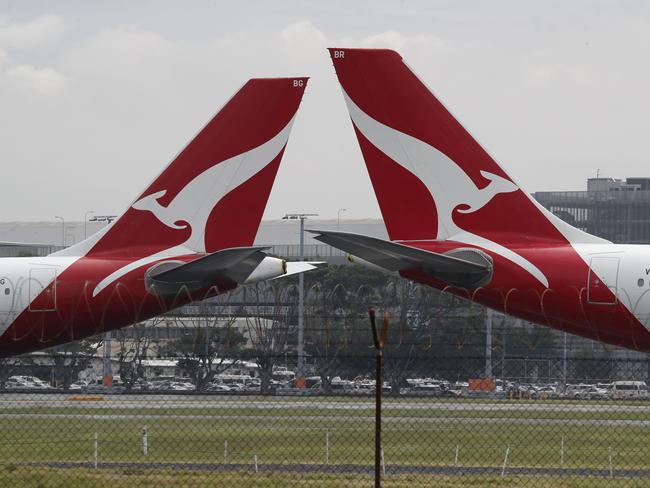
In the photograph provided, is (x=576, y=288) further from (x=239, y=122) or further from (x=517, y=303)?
(x=239, y=122)

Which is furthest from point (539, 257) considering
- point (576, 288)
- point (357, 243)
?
point (357, 243)

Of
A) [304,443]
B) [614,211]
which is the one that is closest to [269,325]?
[304,443]

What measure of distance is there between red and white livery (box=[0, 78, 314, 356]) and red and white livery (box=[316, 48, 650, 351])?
3.22 m

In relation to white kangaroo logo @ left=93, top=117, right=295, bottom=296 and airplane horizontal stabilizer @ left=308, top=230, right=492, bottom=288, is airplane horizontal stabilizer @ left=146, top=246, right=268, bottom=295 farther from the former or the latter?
airplane horizontal stabilizer @ left=308, top=230, right=492, bottom=288

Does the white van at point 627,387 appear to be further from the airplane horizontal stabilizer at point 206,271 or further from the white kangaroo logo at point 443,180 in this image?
the airplane horizontal stabilizer at point 206,271

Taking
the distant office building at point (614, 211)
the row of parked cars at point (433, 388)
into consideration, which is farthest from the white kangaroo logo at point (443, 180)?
the distant office building at point (614, 211)

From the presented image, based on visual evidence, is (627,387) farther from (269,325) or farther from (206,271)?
(206,271)

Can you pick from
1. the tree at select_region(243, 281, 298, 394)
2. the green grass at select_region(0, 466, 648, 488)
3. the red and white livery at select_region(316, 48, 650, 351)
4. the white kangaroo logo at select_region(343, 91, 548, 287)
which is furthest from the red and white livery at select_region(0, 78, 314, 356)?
the green grass at select_region(0, 466, 648, 488)

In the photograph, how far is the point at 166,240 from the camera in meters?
29.5

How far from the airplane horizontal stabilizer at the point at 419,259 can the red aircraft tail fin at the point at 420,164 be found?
1.33 metres

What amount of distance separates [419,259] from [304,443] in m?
9.79

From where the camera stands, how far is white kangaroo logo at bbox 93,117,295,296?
1163 inches

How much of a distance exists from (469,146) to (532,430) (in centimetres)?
1210

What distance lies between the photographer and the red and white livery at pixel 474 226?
25.1 metres
